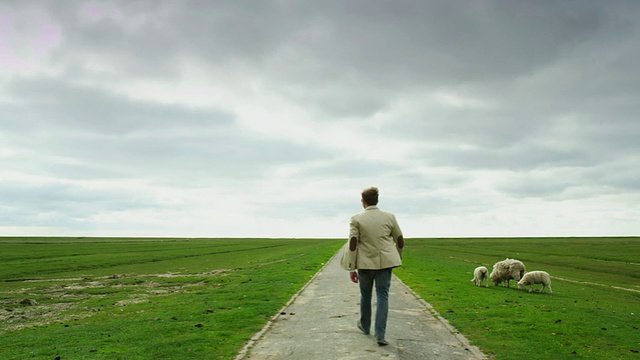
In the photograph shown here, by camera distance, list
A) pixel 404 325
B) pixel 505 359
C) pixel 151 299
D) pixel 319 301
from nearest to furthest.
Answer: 1. pixel 505 359
2. pixel 404 325
3. pixel 319 301
4. pixel 151 299

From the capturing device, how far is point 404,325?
44.3ft

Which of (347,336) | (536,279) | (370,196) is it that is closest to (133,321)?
(347,336)

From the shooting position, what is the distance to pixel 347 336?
11.4 metres

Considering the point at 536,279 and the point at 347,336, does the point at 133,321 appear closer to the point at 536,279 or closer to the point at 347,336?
the point at 347,336

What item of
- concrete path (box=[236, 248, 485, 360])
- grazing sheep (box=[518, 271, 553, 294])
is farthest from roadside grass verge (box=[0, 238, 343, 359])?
grazing sheep (box=[518, 271, 553, 294])

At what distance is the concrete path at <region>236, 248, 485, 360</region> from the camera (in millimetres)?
9867

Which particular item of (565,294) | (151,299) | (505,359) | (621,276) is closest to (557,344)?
(505,359)

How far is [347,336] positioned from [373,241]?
109 inches

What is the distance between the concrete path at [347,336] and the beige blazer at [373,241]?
6.34 ft

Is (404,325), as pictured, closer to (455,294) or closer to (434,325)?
(434,325)

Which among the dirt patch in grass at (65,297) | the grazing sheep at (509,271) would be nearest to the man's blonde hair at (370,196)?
the dirt patch in grass at (65,297)

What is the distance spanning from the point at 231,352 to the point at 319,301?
8.55 meters

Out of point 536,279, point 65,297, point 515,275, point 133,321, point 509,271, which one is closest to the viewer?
point 133,321

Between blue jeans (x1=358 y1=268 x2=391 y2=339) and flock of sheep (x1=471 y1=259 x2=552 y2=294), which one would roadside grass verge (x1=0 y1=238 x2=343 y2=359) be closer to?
blue jeans (x1=358 y1=268 x2=391 y2=339)
